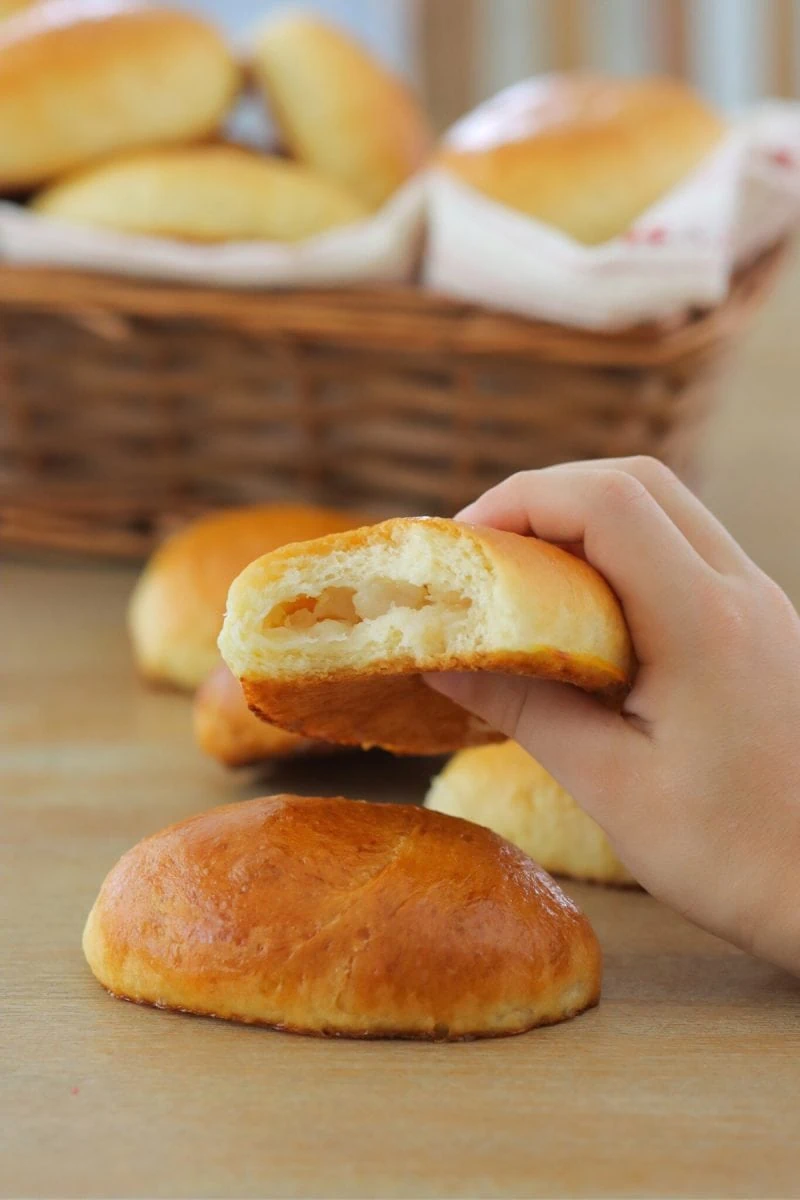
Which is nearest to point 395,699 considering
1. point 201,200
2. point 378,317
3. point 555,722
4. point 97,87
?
point 555,722

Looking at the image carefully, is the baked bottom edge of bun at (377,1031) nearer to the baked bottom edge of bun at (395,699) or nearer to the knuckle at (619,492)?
the baked bottom edge of bun at (395,699)

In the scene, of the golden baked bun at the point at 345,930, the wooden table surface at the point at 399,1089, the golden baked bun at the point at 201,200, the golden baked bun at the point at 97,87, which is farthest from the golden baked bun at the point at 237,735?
the golden baked bun at the point at 97,87

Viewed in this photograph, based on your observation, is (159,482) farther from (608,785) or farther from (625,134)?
(608,785)

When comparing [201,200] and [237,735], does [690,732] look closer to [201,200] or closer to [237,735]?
[237,735]

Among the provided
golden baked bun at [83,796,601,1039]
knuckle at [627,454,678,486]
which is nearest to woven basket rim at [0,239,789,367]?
knuckle at [627,454,678,486]

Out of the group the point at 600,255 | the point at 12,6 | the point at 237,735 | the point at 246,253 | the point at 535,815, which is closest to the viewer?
the point at 535,815

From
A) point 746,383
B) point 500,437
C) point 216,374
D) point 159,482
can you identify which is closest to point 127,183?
point 216,374
